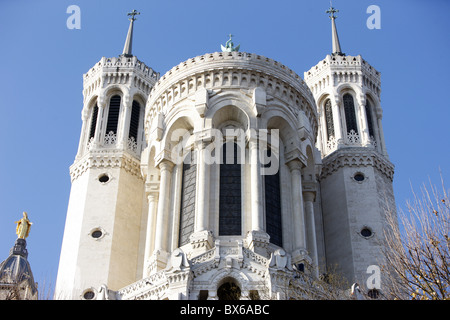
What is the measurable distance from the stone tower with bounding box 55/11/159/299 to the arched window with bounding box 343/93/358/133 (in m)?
14.7

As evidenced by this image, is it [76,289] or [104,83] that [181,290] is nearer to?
[76,289]

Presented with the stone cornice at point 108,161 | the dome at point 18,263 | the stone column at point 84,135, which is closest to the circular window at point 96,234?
the stone cornice at point 108,161

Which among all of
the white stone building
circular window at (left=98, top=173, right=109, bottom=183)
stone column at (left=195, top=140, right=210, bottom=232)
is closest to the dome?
the white stone building

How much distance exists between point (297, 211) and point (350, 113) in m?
16.0

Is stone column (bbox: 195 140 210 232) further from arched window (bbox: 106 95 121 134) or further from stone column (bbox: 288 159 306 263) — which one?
arched window (bbox: 106 95 121 134)

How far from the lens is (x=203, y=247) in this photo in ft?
112

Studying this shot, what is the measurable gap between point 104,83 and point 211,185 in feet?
57.4

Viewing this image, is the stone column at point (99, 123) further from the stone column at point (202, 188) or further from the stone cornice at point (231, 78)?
the stone column at point (202, 188)

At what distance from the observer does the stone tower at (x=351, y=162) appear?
43.7m

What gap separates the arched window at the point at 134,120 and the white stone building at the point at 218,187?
0.10 meters

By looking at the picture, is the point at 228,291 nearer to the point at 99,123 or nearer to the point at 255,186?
the point at 255,186

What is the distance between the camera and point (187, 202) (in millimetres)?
38031

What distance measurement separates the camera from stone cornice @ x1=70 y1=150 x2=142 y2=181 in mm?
45688
